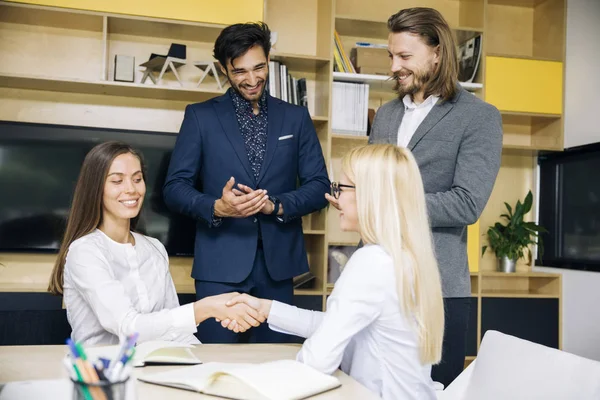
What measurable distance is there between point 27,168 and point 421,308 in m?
2.70

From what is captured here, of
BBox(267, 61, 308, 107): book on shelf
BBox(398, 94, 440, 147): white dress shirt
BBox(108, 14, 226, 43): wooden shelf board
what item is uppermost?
BBox(108, 14, 226, 43): wooden shelf board

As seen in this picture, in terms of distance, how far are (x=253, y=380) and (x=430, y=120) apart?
3.76 ft

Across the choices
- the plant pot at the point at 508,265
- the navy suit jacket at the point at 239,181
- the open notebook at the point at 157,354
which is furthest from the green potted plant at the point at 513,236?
the open notebook at the point at 157,354

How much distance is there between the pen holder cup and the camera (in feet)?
2.62

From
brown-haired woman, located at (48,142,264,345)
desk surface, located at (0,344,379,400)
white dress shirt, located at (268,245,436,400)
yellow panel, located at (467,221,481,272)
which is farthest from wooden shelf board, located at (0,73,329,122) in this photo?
white dress shirt, located at (268,245,436,400)

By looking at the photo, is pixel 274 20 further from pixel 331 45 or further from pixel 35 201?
pixel 35 201

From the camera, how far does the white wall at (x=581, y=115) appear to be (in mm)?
3916

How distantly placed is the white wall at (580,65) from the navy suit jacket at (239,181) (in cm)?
217

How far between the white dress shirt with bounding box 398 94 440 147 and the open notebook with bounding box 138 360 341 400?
103 cm

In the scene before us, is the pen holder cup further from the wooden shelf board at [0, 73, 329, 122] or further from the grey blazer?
the wooden shelf board at [0, 73, 329, 122]

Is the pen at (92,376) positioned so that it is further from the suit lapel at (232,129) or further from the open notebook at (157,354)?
the suit lapel at (232,129)

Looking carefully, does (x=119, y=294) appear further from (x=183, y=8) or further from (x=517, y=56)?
(x=517, y=56)

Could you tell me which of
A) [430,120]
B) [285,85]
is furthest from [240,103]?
[285,85]

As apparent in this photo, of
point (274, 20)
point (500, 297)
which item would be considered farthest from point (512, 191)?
point (274, 20)
